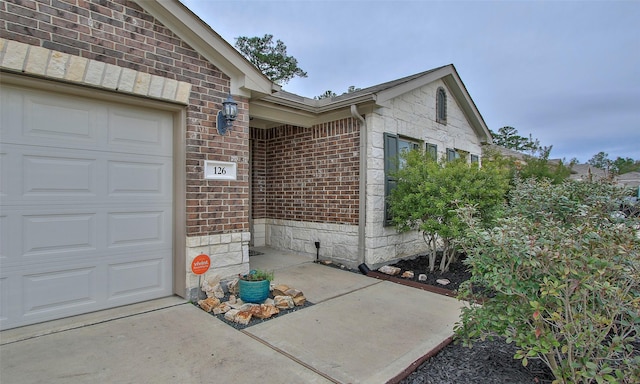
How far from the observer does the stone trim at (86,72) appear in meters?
2.75

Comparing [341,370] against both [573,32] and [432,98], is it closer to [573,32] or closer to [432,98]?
[432,98]

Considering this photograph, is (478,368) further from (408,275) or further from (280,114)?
(280,114)

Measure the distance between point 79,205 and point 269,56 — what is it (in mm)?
17046

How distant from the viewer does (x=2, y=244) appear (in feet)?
9.50

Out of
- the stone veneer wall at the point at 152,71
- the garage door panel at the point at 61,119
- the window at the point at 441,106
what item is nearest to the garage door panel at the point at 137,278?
the stone veneer wall at the point at 152,71

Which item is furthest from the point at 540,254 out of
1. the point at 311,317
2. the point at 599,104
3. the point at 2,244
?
the point at 599,104

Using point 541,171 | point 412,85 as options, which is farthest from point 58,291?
point 541,171

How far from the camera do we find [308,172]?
645 cm

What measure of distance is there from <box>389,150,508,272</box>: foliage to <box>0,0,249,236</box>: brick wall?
2.75 metres

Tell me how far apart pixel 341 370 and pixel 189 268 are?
2.29 m

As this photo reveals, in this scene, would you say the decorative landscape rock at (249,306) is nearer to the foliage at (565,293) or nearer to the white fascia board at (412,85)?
the foliage at (565,293)

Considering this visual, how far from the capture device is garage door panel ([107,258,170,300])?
3.53 m

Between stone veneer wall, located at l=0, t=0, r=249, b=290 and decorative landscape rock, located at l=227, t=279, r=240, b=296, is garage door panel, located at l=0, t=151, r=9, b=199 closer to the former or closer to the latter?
stone veneer wall, located at l=0, t=0, r=249, b=290

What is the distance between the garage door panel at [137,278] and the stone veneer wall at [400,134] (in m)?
3.28
